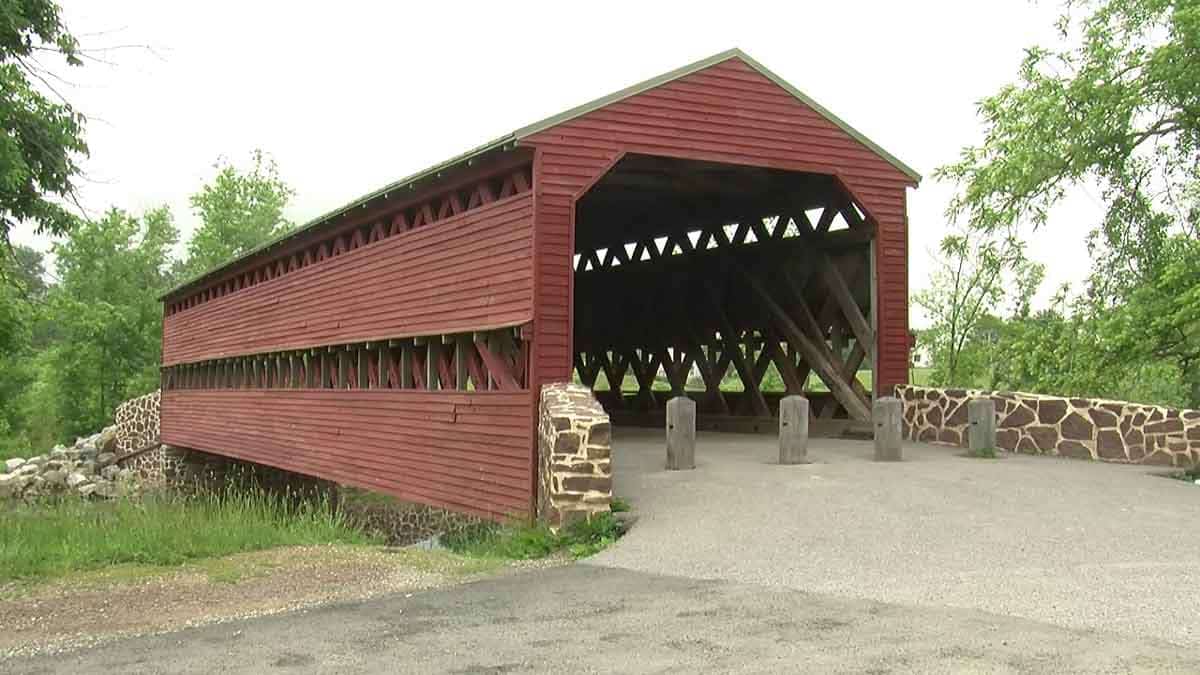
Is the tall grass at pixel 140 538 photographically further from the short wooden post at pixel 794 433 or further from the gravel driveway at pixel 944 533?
the short wooden post at pixel 794 433

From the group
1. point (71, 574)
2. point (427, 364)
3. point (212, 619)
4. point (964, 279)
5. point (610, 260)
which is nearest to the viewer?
point (212, 619)

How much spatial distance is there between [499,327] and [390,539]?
428 centimetres

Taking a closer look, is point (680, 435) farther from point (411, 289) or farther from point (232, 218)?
point (232, 218)

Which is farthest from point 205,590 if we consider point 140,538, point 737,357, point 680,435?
point 737,357

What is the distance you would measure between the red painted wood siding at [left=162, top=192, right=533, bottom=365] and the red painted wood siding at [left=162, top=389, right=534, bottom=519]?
902mm

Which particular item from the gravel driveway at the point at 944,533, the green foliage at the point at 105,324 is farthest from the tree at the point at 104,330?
the gravel driveway at the point at 944,533

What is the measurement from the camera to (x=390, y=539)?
14.7 metres

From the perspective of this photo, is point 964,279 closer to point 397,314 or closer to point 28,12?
point 397,314

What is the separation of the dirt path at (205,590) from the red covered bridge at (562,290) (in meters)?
2.43

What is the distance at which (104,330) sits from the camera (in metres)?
38.4

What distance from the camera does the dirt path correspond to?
21.9 ft

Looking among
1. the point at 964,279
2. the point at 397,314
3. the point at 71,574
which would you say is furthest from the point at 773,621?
the point at 964,279

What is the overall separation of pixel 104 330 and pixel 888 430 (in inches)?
1310

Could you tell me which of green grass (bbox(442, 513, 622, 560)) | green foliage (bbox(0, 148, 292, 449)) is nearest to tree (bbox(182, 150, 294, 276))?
green foliage (bbox(0, 148, 292, 449))
